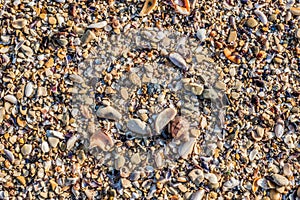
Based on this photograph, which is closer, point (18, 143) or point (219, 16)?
point (18, 143)

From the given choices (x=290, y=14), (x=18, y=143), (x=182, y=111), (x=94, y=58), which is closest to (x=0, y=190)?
(x=18, y=143)

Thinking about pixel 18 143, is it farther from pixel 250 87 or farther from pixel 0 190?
pixel 250 87

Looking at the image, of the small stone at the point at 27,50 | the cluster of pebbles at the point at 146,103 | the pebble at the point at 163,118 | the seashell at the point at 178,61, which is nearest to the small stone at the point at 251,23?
the cluster of pebbles at the point at 146,103

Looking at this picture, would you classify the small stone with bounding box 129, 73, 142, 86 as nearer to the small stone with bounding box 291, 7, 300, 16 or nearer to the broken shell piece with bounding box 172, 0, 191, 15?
the broken shell piece with bounding box 172, 0, 191, 15

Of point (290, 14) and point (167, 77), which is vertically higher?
point (290, 14)

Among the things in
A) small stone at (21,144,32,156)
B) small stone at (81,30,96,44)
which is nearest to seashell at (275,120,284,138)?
small stone at (81,30,96,44)

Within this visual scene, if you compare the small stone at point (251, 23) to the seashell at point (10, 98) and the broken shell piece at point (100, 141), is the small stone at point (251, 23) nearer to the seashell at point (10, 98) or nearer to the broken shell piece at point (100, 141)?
the broken shell piece at point (100, 141)

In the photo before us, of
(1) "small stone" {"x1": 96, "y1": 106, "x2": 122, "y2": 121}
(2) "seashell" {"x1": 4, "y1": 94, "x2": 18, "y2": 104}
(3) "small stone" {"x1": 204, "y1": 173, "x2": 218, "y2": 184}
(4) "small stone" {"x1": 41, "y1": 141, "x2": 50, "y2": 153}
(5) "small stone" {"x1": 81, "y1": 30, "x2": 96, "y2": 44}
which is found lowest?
(3) "small stone" {"x1": 204, "y1": 173, "x2": 218, "y2": 184}
